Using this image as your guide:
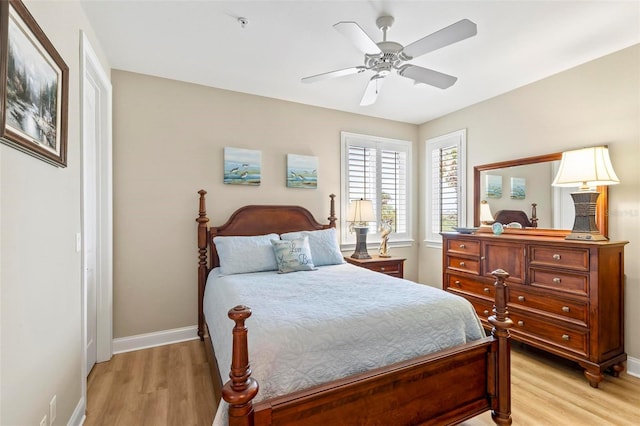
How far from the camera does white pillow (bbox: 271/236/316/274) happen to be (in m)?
2.88

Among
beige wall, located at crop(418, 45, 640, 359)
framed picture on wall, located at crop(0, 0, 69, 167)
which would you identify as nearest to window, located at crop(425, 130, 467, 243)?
beige wall, located at crop(418, 45, 640, 359)

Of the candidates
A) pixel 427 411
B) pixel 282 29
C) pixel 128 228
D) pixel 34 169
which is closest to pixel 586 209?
pixel 427 411

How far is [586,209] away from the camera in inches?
101

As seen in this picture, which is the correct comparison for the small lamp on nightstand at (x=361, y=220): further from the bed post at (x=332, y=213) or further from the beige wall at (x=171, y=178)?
the beige wall at (x=171, y=178)

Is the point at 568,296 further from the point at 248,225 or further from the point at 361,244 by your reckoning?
the point at 248,225

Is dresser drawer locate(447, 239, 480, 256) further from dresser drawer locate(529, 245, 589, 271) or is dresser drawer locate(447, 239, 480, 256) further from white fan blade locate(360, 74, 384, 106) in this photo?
white fan blade locate(360, 74, 384, 106)

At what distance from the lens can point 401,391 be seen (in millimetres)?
1547

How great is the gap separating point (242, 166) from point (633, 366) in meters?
3.99

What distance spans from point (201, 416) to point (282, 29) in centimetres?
277

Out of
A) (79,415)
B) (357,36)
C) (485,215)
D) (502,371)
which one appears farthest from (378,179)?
(79,415)

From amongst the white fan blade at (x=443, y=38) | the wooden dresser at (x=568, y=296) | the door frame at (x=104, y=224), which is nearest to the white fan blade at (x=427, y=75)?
the white fan blade at (x=443, y=38)

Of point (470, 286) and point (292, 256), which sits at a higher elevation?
point (292, 256)

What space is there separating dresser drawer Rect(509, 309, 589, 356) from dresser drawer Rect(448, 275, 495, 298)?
0.28m

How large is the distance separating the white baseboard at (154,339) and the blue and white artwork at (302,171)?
6.41ft
